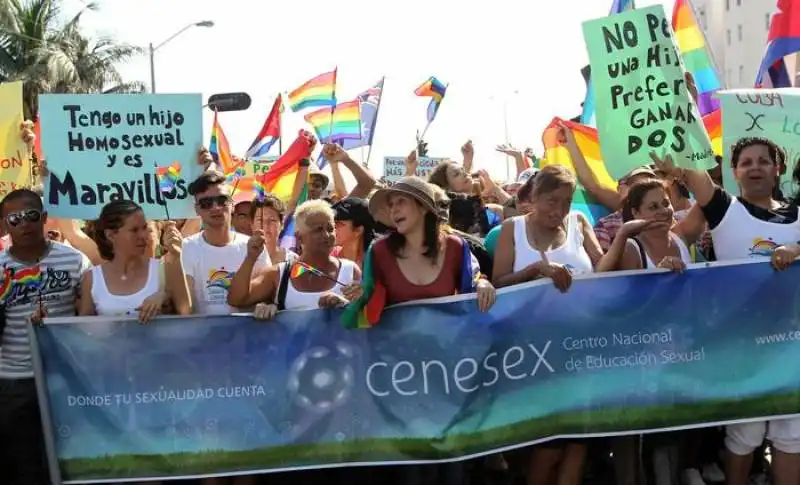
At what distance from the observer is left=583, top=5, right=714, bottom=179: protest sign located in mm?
5125

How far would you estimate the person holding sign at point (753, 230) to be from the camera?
452 cm

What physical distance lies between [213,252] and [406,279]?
1.05 meters

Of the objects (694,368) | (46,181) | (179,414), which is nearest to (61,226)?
(46,181)

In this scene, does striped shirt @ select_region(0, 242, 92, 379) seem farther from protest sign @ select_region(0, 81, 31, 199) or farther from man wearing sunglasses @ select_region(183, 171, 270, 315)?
protest sign @ select_region(0, 81, 31, 199)

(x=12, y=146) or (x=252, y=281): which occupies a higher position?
(x=12, y=146)

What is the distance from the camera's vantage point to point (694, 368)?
4484 millimetres

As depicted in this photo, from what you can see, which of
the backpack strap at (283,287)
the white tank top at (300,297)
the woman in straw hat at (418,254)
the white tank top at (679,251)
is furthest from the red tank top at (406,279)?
the white tank top at (679,251)

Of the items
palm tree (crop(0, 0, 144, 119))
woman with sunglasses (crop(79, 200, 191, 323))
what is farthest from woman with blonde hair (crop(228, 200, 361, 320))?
palm tree (crop(0, 0, 144, 119))

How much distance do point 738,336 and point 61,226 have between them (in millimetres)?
3721

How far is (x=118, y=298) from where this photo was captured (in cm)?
445

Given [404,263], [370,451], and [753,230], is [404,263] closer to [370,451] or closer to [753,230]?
[370,451]

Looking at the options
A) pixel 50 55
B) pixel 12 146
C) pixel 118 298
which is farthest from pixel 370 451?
pixel 50 55

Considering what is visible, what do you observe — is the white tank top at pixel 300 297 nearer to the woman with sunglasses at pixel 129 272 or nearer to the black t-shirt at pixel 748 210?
the woman with sunglasses at pixel 129 272

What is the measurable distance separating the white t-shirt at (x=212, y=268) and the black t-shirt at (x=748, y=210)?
2170 mm
